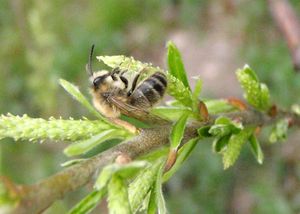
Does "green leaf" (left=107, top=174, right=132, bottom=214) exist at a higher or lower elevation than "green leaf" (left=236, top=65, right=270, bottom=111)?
lower

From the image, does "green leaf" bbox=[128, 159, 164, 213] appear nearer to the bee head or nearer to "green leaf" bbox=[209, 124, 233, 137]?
"green leaf" bbox=[209, 124, 233, 137]

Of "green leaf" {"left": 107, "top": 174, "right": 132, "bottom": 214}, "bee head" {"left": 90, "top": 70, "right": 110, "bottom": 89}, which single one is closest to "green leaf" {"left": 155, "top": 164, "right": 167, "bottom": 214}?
"green leaf" {"left": 107, "top": 174, "right": 132, "bottom": 214}

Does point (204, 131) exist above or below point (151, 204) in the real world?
above

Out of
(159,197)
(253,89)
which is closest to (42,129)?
(159,197)

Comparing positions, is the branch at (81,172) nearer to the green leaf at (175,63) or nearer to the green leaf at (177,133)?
the green leaf at (177,133)

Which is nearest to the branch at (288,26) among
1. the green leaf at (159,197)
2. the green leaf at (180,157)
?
the green leaf at (180,157)

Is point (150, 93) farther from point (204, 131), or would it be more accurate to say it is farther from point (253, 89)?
point (253, 89)
